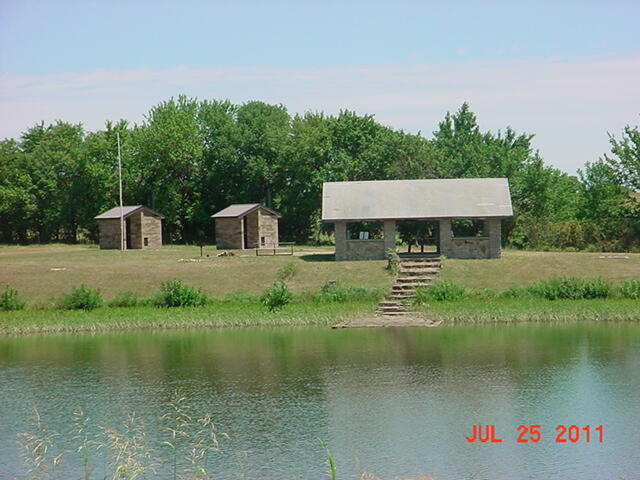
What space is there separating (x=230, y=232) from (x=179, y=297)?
20.4 metres

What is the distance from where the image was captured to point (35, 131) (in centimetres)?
8738

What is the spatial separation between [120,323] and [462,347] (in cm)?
1555

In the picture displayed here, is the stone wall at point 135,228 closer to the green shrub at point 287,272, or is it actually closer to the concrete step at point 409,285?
the green shrub at point 287,272

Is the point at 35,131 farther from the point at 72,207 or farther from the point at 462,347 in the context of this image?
the point at 462,347

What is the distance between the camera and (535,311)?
36.2m

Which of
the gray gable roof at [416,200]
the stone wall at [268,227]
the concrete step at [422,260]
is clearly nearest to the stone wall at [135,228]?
the stone wall at [268,227]

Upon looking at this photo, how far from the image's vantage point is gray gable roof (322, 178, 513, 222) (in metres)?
48.0

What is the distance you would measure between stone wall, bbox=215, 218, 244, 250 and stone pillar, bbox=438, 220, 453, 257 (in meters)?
17.5

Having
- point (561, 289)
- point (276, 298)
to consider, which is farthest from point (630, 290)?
point (276, 298)

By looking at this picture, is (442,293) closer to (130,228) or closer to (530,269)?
(530,269)

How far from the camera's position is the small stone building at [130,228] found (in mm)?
63125

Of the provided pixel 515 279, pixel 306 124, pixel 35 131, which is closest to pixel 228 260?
pixel 515 279

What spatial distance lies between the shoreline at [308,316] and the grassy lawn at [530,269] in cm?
347
